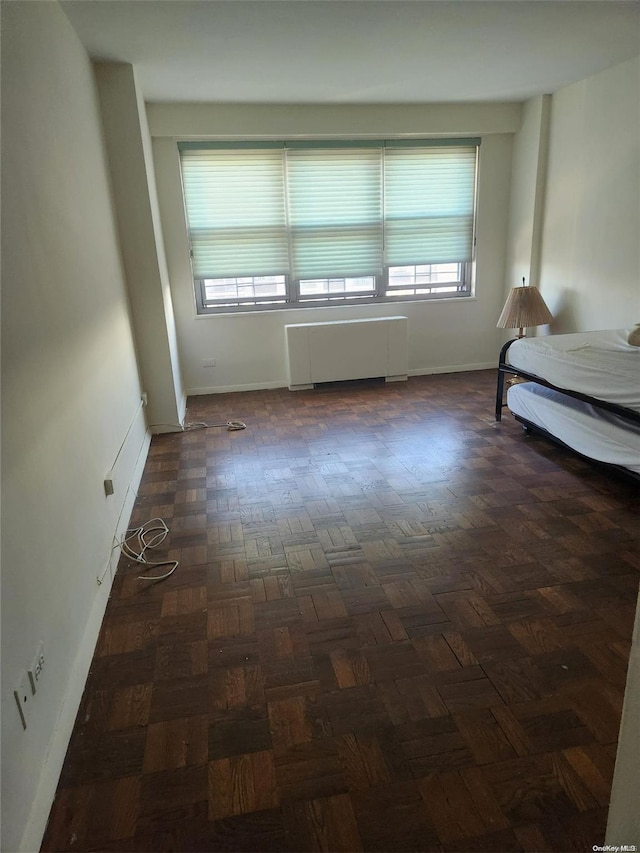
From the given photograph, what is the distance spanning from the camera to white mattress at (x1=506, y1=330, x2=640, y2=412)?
2875mm

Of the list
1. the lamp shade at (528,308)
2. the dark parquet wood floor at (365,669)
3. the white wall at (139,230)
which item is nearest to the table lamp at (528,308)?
the lamp shade at (528,308)

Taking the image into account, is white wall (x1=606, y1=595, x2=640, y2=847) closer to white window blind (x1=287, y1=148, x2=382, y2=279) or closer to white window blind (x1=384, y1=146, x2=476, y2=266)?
white window blind (x1=287, y1=148, x2=382, y2=279)

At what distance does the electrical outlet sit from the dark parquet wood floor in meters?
0.29

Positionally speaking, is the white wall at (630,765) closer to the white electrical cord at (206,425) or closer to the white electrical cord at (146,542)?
the white electrical cord at (146,542)

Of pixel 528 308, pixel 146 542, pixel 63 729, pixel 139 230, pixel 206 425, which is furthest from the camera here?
pixel 528 308

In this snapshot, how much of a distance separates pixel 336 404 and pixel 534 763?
3714 mm

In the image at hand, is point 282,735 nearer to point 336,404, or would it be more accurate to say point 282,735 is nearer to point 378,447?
point 378,447

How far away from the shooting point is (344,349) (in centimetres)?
538

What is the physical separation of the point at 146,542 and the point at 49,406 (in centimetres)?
114

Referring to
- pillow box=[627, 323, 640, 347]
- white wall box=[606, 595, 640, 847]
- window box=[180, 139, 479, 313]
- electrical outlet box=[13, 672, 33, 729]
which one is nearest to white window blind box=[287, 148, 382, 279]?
window box=[180, 139, 479, 313]

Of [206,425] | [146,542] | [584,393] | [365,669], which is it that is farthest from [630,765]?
[206,425]

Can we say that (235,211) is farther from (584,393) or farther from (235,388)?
(584,393)

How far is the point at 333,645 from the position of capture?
194 cm

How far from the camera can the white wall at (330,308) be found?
4.68 metres
